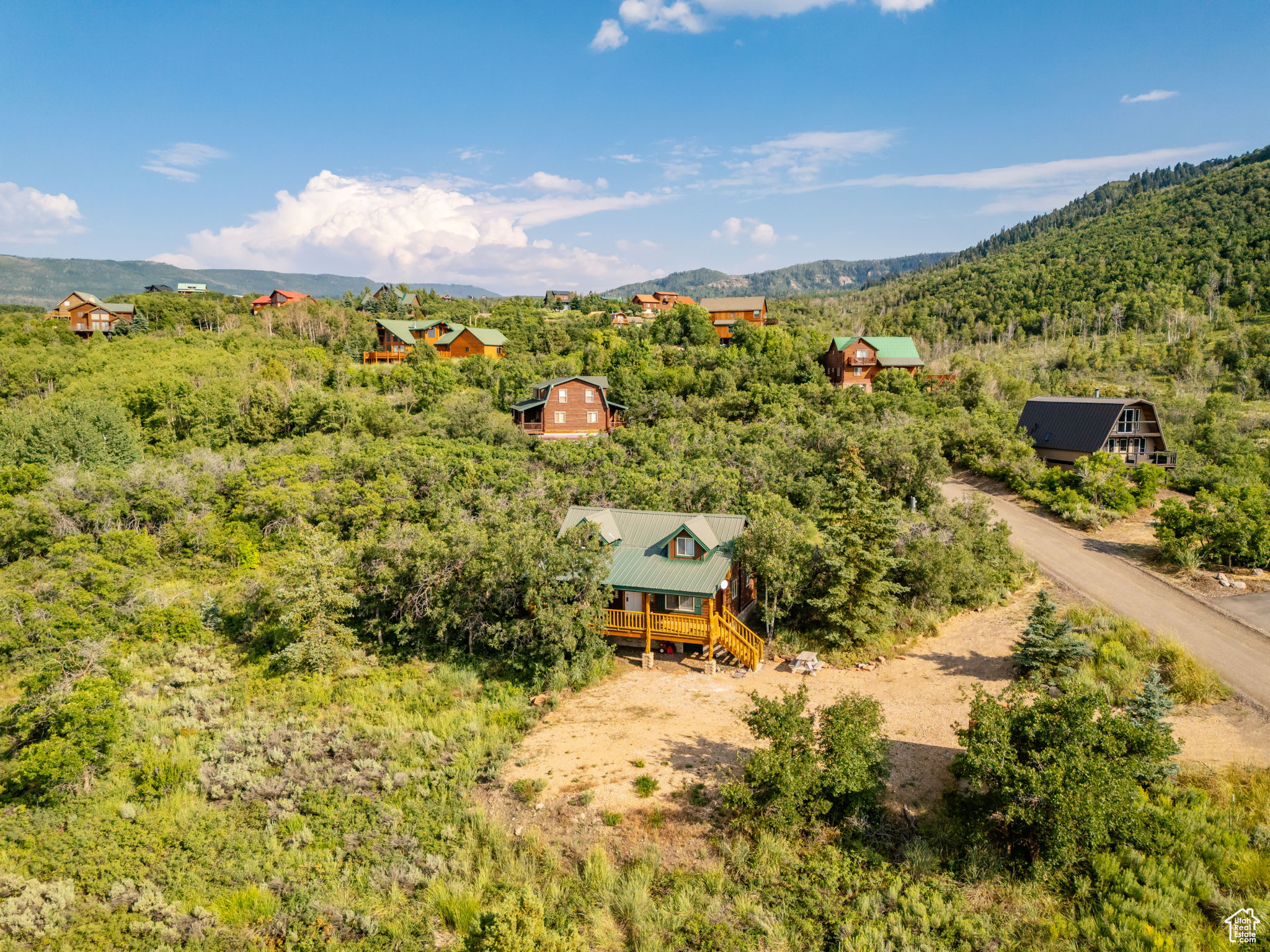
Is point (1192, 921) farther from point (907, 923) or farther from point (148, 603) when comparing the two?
point (148, 603)

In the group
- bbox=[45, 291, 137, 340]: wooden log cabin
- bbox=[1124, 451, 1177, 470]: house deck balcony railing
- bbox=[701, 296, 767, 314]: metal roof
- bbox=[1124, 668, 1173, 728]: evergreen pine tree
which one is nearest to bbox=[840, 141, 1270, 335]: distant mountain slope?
bbox=[701, 296, 767, 314]: metal roof

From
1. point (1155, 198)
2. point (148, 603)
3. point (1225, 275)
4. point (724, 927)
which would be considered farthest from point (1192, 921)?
point (1155, 198)

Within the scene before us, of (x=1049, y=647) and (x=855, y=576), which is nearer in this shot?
(x=1049, y=647)

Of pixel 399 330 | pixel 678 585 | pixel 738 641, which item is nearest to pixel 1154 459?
pixel 738 641

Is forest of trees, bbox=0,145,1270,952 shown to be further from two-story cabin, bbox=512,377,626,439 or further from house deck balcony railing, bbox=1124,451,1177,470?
two-story cabin, bbox=512,377,626,439

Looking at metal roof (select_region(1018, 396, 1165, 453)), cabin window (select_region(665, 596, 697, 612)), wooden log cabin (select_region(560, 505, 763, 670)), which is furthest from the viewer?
metal roof (select_region(1018, 396, 1165, 453))

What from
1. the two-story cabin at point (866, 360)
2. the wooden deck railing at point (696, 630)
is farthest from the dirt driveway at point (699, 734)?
the two-story cabin at point (866, 360)

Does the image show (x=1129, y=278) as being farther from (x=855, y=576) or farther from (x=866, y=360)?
(x=855, y=576)
